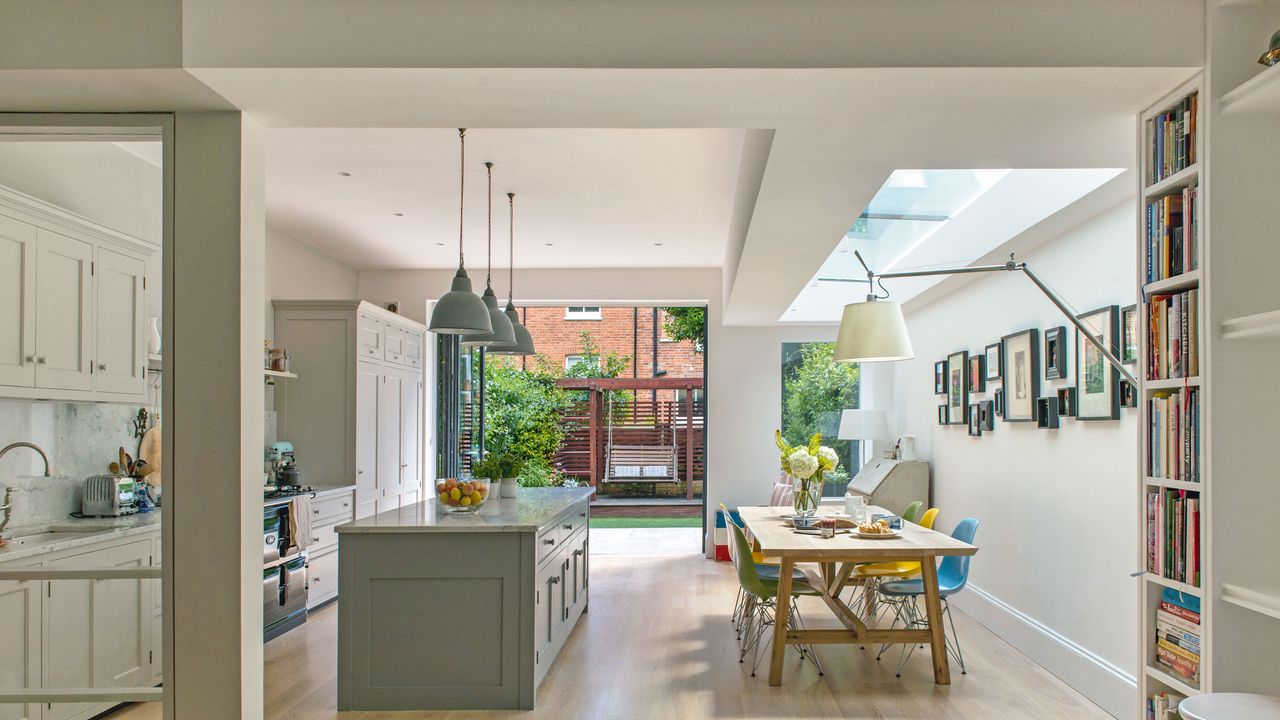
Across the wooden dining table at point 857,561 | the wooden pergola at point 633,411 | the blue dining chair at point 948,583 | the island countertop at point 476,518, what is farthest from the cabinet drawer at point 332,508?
the wooden pergola at point 633,411

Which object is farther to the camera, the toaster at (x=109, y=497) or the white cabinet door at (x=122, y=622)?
the toaster at (x=109, y=497)

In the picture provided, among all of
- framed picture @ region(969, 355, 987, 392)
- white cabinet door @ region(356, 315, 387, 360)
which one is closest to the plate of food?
framed picture @ region(969, 355, 987, 392)

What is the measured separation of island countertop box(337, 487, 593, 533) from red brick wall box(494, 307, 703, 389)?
371 inches

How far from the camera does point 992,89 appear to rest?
96.5 inches

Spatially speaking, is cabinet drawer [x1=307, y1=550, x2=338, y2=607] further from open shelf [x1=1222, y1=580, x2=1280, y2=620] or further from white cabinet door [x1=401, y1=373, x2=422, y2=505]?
open shelf [x1=1222, y1=580, x2=1280, y2=620]

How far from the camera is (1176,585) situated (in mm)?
2383

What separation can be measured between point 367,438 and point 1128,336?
17.2 feet

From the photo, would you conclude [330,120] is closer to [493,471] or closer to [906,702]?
[493,471]

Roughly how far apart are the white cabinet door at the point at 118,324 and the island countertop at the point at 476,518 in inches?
46.8

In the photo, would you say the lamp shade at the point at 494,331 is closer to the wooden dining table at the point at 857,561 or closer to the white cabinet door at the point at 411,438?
the wooden dining table at the point at 857,561

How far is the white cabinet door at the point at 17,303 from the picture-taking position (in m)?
2.98

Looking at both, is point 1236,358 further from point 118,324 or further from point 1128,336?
point 118,324

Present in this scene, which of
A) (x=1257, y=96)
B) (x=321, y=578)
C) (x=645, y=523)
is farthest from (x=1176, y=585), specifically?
(x=645, y=523)

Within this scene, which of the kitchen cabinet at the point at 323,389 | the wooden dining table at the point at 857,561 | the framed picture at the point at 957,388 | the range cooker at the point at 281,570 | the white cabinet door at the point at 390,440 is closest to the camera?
the wooden dining table at the point at 857,561
